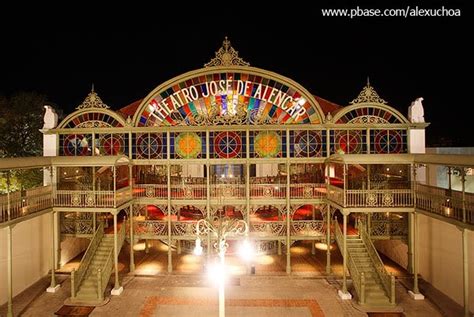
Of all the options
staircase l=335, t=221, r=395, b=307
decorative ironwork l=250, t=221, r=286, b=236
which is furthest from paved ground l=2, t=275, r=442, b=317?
decorative ironwork l=250, t=221, r=286, b=236

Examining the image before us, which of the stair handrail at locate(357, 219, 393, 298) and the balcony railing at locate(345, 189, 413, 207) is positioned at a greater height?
the balcony railing at locate(345, 189, 413, 207)

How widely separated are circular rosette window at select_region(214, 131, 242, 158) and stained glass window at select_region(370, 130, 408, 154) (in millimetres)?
7373

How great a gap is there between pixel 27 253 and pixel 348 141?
17476 mm

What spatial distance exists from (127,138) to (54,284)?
325 inches

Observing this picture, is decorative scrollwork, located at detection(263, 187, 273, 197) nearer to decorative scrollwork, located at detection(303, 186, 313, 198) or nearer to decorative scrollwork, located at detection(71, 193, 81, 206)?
decorative scrollwork, located at detection(303, 186, 313, 198)

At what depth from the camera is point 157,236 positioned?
20359 millimetres

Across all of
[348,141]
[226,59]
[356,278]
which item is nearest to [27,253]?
[226,59]

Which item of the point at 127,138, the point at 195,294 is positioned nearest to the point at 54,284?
the point at 195,294

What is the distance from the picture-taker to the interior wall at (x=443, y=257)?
16.0 meters

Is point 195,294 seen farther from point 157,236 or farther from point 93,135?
point 93,135

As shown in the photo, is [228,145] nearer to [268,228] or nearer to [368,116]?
[268,228]

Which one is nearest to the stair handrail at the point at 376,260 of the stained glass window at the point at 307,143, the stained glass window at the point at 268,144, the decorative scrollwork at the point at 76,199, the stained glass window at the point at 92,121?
the stained glass window at the point at 307,143

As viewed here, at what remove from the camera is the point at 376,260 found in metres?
17.2

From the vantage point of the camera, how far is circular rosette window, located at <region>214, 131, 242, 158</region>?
20.4 m
